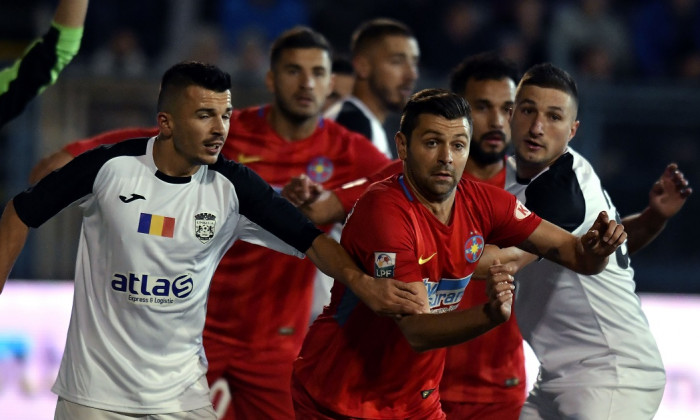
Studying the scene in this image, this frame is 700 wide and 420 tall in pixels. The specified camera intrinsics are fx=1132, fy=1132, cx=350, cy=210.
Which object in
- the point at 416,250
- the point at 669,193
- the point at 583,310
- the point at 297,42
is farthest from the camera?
the point at 297,42

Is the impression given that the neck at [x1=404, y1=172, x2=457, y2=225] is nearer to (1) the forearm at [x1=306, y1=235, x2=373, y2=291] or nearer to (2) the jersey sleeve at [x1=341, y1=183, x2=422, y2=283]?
(2) the jersey sleeve at [x1=341, y1=183, x2=422, y2=283]

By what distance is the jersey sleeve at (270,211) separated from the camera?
4430 mm

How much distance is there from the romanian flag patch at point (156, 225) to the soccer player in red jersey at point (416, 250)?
0.68 metres

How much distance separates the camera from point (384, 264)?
4.11m

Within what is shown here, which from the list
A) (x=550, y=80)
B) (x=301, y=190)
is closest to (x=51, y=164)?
(x=301, y=190)

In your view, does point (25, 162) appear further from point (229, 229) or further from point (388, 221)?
point (388, 221)

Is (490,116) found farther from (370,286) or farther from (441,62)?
(441,62)

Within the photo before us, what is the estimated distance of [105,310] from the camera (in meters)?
4.36

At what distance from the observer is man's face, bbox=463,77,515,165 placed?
17.5ft

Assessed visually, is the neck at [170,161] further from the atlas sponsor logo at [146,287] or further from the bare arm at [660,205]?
→ the bare arm at [660,205]

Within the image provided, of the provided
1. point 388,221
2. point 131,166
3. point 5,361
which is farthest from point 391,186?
point 5,361

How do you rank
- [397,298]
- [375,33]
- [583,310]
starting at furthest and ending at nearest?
[375,33]
[583,310]
[397,298]

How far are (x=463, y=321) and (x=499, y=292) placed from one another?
0.22 metres

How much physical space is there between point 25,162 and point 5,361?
3202 mm
